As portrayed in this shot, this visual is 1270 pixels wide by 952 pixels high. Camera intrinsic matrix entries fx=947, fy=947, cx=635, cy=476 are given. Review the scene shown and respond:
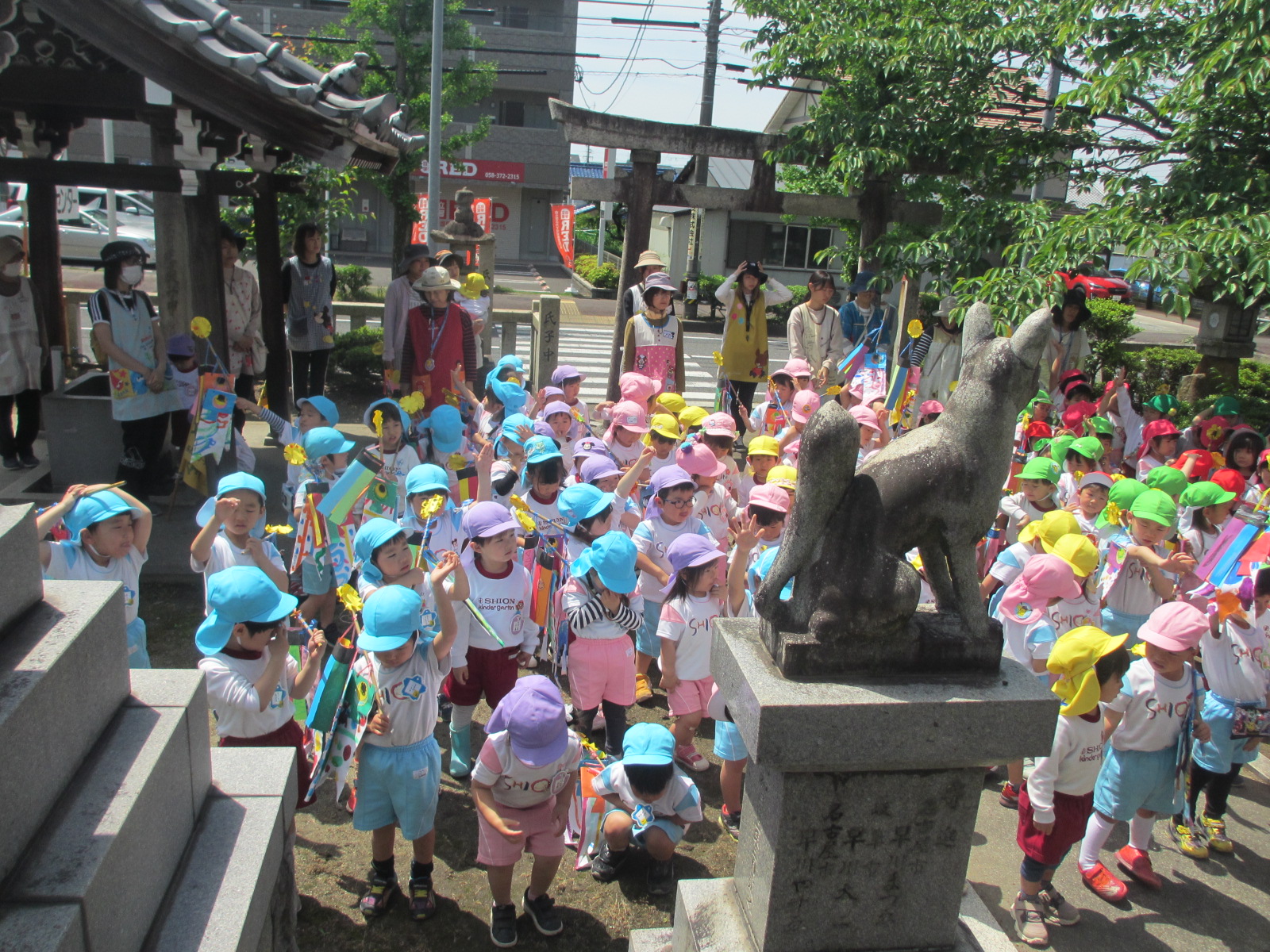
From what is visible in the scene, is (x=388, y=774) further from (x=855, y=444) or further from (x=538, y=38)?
(x=538, y=38)

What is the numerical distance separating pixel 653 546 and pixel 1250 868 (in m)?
3.31

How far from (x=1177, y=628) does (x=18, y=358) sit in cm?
823

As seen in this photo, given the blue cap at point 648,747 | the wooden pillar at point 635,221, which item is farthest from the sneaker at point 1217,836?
the wooden pillar at point 635,221

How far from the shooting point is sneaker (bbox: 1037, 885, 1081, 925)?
4.04 meters

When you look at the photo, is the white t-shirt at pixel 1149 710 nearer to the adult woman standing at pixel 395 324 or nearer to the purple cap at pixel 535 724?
the purple cap at pixel 535 724

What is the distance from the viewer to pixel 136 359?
7109 millimetres

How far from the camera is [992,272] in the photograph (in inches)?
286

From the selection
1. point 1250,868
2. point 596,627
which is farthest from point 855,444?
point 1250,868

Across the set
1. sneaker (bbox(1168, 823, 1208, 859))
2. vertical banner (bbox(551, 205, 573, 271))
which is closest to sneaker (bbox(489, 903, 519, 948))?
sneaker (bbox(1168, 823, 1208, 859))

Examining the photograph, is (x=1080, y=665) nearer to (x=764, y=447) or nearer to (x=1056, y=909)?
(x=1056, y=909)

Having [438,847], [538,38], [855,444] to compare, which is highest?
[538,38]

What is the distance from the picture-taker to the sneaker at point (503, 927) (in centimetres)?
375

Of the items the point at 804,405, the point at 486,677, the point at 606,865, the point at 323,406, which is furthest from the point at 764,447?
the point at 606,865

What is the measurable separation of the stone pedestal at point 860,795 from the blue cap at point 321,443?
3561 mm
